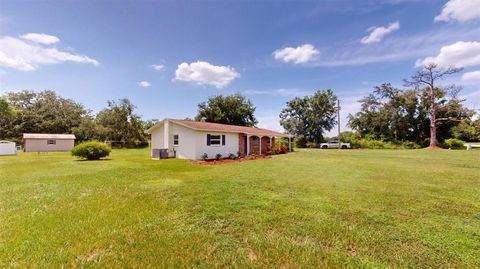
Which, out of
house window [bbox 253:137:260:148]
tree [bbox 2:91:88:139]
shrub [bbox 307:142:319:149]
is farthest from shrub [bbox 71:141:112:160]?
shrub [bbox 307:142:319:149]

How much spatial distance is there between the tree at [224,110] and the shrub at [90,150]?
75.8 ft

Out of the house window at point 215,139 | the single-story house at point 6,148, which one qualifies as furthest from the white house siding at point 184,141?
the single-story house at point 6,148

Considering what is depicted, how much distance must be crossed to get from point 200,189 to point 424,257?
17.2 feet

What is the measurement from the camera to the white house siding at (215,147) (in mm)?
15847

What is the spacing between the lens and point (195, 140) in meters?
15.7

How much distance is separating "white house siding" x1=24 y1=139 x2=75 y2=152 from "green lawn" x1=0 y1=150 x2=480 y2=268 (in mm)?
27626

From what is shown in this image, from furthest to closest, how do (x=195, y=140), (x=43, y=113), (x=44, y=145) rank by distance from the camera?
(x=43, y=113), (x=44, y=145), (x=195, y=140)

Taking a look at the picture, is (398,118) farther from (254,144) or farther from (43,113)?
(43,113)

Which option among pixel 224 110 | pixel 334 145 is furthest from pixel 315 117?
pixel 224 110

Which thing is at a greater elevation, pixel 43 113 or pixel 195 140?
pixel 43 113

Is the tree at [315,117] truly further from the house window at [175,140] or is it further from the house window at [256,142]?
the house window at [175,140]

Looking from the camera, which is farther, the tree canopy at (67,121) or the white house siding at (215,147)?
the tree canopy at (67,121)

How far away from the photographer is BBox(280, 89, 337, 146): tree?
4000 cm

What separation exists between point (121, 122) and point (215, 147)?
25.3 metres
